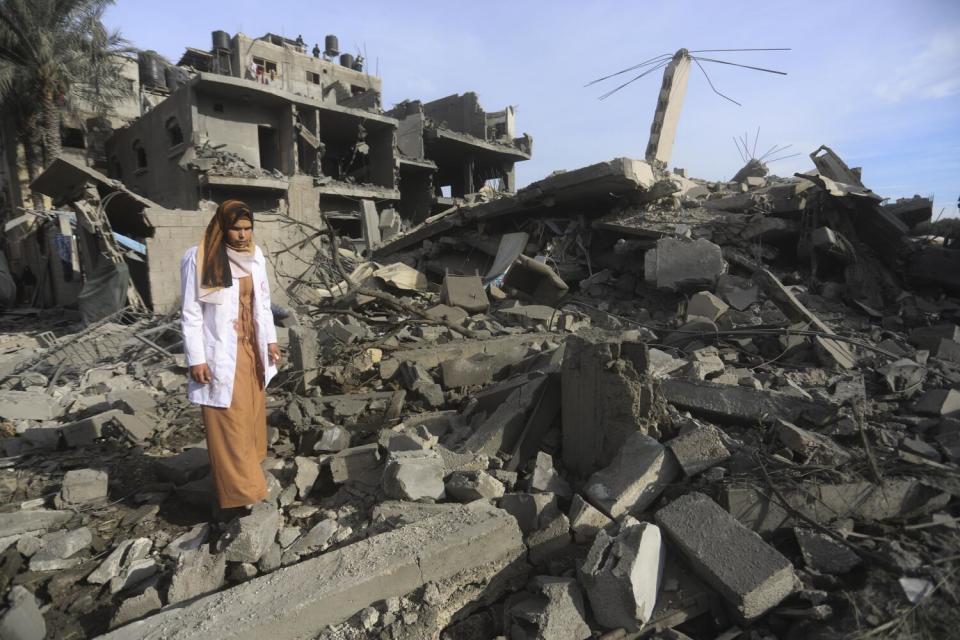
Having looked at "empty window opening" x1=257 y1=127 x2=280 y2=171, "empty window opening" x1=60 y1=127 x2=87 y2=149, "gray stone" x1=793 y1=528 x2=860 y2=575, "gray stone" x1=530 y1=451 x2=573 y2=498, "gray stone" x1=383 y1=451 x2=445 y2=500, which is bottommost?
"gray stone" x1=793 y1=528 x2=860 y2=575

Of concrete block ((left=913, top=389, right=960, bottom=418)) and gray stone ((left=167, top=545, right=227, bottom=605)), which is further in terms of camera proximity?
concrete block ((left=913, top=389, right=960, bottom=418))

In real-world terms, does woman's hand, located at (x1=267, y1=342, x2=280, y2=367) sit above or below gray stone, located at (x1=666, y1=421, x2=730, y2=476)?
above

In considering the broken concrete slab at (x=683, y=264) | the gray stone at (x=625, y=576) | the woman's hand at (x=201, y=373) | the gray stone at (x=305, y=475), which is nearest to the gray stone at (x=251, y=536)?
the gray stone at (x=305, y=475)

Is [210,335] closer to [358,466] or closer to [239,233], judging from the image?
[239,233]

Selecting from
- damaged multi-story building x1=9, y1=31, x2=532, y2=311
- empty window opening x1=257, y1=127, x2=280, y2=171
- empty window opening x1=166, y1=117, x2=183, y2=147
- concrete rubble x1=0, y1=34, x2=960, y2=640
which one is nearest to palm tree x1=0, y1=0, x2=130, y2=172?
damaged multi-story building x1=9, y1=31, x2=532, y2=311

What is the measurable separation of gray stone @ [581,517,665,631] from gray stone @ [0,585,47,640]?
243cm

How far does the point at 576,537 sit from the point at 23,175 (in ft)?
82.8

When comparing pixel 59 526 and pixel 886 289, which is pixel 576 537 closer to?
pixel 59 526

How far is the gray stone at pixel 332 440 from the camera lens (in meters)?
3.56

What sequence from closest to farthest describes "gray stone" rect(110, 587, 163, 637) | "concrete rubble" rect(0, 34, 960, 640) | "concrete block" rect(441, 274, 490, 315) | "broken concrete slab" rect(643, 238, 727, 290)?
"concrete rubble" rect(0, 34, 960, 640) < "gray stone" rect(110, 587, 163, 637) < "concrete block" rect(441, 274, 490, 315) < "broken concrete slab" rect(643, 238, 727, 290)

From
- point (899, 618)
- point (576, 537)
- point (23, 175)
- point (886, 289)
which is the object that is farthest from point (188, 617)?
point (23, 175)

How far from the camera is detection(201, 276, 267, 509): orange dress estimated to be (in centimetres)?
286

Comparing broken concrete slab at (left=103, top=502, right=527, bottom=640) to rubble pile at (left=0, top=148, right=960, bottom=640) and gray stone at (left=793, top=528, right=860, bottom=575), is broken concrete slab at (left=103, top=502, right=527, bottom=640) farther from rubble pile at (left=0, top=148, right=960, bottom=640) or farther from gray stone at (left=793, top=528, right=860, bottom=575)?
gray stone at (left=793, top=528, right=860, bottom=575)

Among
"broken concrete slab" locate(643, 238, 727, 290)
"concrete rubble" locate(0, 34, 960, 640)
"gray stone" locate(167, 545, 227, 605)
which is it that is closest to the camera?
"concrete rubble" locate(0, 34, 960, 640)
